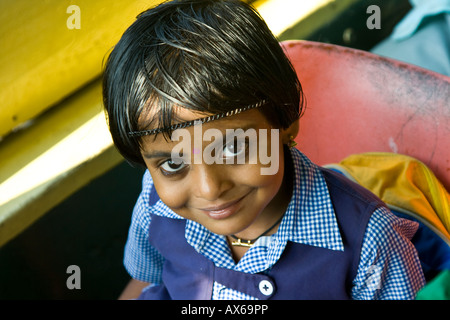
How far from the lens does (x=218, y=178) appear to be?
0.66 metres

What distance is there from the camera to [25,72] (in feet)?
3.62

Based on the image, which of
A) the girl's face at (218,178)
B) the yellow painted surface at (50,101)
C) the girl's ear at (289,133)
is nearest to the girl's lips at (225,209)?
the girl's face at (218,178)

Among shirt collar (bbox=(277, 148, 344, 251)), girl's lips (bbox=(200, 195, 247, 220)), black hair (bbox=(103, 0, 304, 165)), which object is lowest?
shirt collar (bbox=(277, 148, 344, 251))

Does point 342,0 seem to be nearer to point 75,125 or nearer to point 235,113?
point 75,125

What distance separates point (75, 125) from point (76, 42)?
0.17 metres

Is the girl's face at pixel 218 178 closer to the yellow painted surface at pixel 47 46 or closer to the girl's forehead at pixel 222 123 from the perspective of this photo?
the girl's forehead at pixel 222 123

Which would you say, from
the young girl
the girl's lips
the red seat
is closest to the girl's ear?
the young girl

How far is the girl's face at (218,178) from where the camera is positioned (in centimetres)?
65

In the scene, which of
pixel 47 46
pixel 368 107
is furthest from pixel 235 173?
pixel 47 46

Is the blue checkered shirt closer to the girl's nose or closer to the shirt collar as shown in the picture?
the shirt collar

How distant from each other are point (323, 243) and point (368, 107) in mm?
372

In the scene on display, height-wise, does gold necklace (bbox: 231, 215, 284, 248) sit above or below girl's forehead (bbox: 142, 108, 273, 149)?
below

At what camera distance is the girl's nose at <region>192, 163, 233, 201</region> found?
655 millimetres

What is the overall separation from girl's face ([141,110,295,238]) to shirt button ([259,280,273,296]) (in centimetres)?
13
